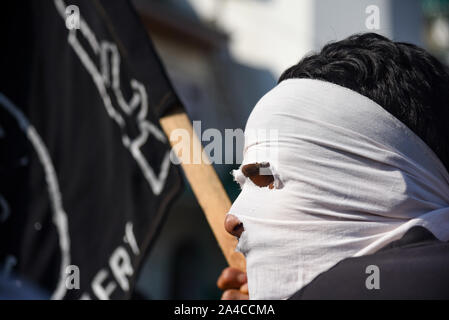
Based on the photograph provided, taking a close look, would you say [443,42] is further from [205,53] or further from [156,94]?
[156,94]

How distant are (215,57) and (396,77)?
11.3 m

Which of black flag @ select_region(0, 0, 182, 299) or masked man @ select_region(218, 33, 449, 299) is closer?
masked man @ select_region(218, 33, 449, 299)

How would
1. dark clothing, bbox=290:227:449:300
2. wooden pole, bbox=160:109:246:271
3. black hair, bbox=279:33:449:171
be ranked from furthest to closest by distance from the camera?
wooden pole, bbox=160:109:246:271, black hair, bbox=279:33:449:171, dark clothing, bbox=290:227:449:300

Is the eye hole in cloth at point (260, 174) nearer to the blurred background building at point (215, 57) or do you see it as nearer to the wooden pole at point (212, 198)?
the wooden pole at point (212, 198)

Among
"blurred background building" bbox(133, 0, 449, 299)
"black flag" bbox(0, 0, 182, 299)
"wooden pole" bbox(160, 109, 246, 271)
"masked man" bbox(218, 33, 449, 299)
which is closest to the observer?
"masked man" bbox(218, 33, 449, 299)

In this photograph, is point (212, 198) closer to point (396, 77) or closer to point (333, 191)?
point (333, 191)

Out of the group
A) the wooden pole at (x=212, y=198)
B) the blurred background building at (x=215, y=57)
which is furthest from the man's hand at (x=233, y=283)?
the blurred background building at (x=215, y=57)

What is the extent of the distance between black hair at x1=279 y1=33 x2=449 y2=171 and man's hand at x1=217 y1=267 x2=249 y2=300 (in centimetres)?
63

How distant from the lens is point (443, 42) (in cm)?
2106

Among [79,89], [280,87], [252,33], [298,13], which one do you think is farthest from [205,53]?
[280,87]

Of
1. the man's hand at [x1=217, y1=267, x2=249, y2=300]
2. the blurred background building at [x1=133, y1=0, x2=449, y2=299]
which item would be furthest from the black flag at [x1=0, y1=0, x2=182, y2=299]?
the blurred background building at [x1=133, y1=0, x2=449, y2=299]

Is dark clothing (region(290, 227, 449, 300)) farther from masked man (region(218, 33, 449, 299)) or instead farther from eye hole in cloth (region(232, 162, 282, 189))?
eye hole in cloth (region(232, 162, 282, 189))

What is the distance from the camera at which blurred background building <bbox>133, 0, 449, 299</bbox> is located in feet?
39.0

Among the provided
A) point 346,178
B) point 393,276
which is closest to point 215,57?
point 346,178
